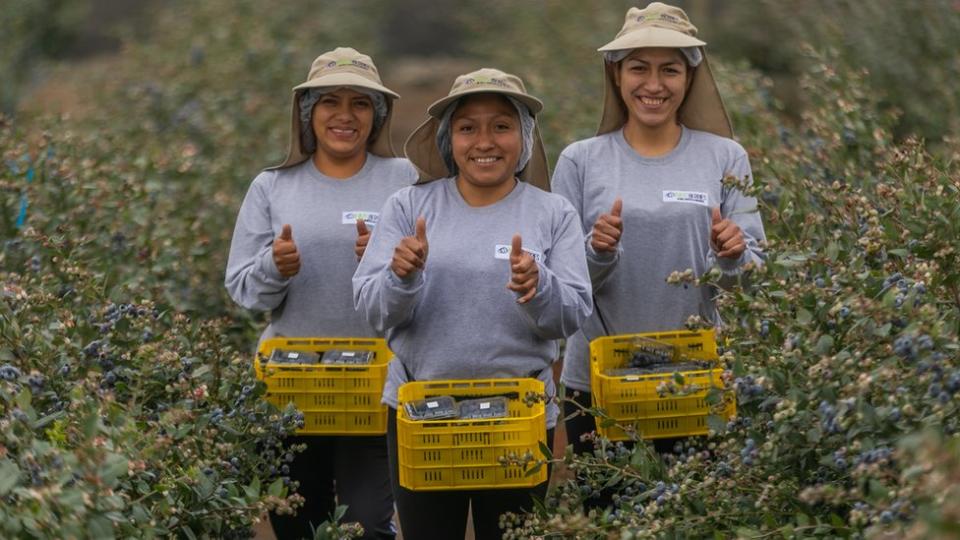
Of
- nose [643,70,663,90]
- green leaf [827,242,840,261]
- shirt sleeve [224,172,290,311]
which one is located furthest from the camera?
shirt sleeve [224,172,290,311]

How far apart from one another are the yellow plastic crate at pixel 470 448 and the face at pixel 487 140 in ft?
2.01

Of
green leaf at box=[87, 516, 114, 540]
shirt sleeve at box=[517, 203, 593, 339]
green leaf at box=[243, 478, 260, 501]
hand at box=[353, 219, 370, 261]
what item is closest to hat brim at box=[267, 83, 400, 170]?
hand at box=[353, 219, 370, 261]

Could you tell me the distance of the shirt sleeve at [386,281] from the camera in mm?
4312

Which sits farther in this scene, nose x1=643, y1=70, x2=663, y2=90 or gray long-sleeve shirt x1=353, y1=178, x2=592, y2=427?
nose x1=643, y1=70, x2=663, y2=90

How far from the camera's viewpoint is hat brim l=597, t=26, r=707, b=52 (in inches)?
188

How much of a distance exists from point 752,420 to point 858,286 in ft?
1.33

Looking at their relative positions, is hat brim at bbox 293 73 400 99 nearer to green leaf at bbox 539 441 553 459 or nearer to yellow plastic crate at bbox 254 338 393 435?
yellow plastic crate at bbox 254 338 393 435

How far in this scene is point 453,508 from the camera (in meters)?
4.45

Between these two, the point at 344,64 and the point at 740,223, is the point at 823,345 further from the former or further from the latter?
the point at 344,64

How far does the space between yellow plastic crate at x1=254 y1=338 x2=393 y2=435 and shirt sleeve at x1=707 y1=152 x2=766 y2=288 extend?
992mm

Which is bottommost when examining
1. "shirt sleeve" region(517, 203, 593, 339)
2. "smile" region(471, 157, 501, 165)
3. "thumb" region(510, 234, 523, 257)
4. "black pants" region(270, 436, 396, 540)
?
"black pants" region(270, 436, 396, 540)

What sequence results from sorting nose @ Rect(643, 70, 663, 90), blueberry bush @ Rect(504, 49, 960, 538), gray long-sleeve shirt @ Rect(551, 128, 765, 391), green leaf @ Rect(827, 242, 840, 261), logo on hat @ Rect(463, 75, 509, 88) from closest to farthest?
blueberry bush @ Rect(504, 49, 960, 538)
green leaf @ Rect(827, 242, 840, 261)
logo on hat @ Rect(463, 75, 509, 88)
gray long-sleeve shirt @ Rect(551, 128, 765, 391)
nose @ Rect(643, 70, 663, 90)

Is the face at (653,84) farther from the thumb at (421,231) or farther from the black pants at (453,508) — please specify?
the black pants at (453,508)

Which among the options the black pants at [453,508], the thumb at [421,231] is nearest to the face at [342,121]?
the thumb at [421,231]
